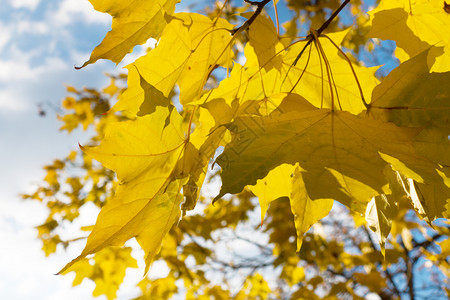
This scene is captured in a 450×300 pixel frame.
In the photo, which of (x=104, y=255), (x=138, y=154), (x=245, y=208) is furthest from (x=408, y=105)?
(x=245, y=208)

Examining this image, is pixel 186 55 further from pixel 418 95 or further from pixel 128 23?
pixel 418 95

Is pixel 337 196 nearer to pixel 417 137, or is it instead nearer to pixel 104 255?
pixel 417 137

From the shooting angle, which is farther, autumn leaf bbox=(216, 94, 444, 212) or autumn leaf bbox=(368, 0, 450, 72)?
autumn leaf bbox=(368, 0, 450, 72)

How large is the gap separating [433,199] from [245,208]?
6.50ft

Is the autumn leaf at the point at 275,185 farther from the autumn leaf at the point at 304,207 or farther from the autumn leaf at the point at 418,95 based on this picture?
the autumn leaf at the point at 418,95

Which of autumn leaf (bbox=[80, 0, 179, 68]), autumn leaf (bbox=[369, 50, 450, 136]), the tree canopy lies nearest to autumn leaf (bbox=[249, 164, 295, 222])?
the tree canopy

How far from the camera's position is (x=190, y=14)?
2.04 feet

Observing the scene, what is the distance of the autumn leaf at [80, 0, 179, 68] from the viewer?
534 millimetres

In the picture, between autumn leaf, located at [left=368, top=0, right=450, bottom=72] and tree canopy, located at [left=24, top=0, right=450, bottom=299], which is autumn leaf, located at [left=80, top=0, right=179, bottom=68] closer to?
tree canopy, located at [left=24, top=0, right=450, bottom=299]

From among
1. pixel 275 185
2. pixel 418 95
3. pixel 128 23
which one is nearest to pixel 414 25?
pixel 418 95

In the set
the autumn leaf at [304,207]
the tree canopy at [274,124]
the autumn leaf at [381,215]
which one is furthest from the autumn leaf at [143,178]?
the autumn leaf at [381,215]

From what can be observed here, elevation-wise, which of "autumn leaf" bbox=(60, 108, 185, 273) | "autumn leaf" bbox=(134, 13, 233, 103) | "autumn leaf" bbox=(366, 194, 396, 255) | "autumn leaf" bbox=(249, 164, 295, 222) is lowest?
"autumn leaf" bbox=(366, 194, 396, 255)

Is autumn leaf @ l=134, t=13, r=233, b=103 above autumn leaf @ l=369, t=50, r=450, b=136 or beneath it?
above

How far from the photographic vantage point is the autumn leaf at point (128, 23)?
53 cm
